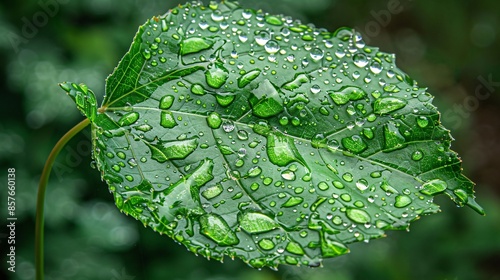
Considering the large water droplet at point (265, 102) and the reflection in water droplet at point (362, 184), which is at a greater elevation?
the large water droplet at point (265, 102)

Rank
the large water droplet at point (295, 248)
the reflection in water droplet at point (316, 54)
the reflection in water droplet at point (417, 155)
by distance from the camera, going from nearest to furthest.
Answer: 1. the large water droplet at point (295, 248)
2. the reflection in water droplet at point (417, 155)
3. the reflection in water droplet at point (316, 54)

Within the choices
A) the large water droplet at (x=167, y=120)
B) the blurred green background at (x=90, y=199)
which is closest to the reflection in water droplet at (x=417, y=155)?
the large water droplet at (x=167, y=120)

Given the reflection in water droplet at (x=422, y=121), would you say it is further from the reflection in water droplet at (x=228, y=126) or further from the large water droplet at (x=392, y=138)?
the reflection in water droplet at (x=228, y=126)

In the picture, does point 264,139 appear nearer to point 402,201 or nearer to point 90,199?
point 402,201

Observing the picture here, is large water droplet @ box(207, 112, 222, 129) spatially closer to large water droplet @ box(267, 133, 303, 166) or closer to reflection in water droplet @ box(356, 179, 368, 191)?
large water droplet @ box(267, 133, 303, 166)

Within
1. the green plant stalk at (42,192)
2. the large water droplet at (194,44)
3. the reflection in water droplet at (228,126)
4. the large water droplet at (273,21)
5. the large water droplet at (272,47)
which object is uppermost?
the large water droplet at (273,21)

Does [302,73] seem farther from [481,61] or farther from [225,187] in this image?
[481,61]

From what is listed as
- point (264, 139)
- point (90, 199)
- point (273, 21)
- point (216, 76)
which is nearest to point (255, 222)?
point (264, 139)

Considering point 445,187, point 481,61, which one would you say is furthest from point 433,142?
point 481,61

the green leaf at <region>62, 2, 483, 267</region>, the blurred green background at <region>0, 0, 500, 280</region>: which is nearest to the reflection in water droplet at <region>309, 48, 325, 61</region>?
the green leaf at <region>62, 2, 483, 267</region>
